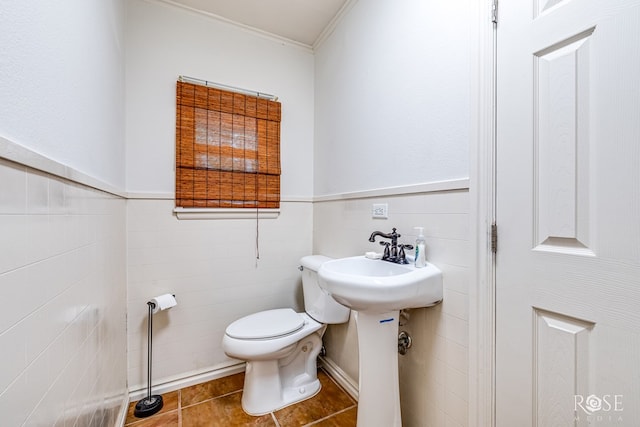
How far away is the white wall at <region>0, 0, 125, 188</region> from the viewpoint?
0.50m

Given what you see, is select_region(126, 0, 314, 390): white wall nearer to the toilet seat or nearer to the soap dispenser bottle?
the toilet seat

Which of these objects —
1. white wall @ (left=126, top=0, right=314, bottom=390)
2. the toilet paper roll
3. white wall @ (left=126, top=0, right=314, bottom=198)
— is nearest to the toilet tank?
white wall @ (left=126, top=0, right=314, bottom=390)

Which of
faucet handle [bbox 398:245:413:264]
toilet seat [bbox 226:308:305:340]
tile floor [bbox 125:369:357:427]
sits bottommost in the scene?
tile floor [bbox 125:369:357:427]

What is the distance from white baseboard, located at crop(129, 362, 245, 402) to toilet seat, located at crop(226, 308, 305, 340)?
1.59 ft

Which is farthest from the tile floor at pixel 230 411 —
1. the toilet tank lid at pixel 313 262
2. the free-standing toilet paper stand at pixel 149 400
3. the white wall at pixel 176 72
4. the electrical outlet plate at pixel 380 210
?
the white wall at pixel 176 72

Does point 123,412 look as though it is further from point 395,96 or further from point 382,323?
point 395,96

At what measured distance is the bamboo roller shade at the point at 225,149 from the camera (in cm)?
171

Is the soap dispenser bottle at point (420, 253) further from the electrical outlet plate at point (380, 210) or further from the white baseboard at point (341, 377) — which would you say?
the white baseboard at point (341, 377)

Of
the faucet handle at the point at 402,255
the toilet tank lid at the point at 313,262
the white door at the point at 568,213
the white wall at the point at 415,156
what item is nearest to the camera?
the white door at the point at 568,213

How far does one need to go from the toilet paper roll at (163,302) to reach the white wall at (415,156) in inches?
42.0

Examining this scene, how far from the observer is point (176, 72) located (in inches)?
67.1

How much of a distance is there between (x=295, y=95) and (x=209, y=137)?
0.75 meters

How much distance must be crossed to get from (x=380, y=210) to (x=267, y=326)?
93 centimetres

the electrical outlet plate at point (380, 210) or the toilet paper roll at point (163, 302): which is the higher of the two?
the electrical outlet plate at point (380, 210)
